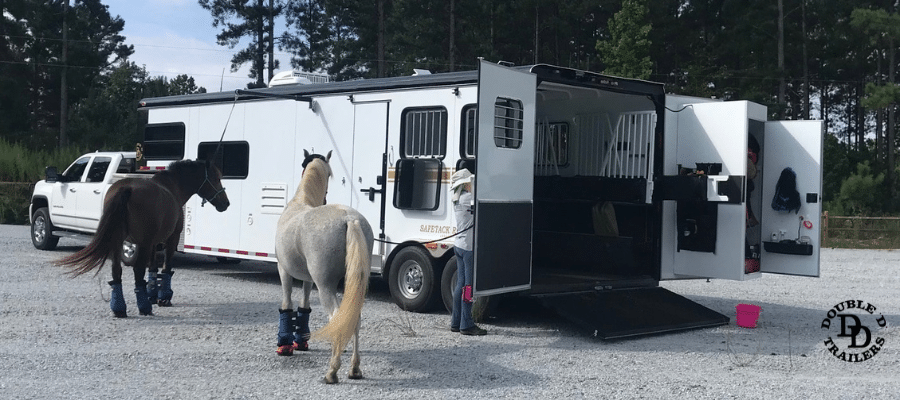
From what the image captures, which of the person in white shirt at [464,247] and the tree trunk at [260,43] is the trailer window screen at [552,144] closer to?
the person in white shirt at [464,247]

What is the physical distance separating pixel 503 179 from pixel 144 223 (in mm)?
3972

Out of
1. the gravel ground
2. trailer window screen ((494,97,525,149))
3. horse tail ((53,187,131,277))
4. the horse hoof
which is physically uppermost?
trailer window screen ((494,97,525,149))

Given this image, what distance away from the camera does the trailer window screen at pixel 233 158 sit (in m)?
12.4

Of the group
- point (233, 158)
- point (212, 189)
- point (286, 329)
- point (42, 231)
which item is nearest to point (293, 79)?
point (233, 158)

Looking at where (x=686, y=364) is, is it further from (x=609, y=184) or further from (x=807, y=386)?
(x=609, y=184)

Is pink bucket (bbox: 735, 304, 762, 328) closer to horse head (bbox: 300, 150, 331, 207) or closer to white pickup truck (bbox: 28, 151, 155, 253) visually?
horse head (bbox: 300, 150, 331, 207)

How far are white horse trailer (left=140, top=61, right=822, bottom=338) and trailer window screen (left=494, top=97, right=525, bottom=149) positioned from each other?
19mm

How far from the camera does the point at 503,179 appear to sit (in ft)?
27.8

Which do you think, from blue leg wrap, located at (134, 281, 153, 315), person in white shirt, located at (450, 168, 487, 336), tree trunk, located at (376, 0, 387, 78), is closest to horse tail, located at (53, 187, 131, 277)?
blue leg wrap, located at (134, 281, 153, 315)

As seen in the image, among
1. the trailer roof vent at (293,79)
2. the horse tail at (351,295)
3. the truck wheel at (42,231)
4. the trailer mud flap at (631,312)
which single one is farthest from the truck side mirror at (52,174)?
the horse tail at (351,295)

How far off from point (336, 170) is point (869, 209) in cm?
2588

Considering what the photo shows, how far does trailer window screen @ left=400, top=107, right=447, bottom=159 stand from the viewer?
990 cm

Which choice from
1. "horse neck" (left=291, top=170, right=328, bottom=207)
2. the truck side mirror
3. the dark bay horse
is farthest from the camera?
the truck side mirror

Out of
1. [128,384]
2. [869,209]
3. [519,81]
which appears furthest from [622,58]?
[128,384]
